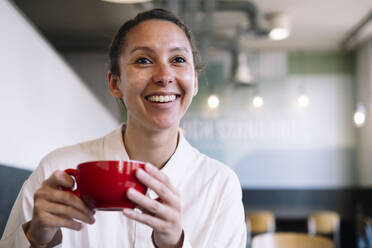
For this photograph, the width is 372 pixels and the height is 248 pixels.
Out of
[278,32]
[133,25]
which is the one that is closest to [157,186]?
[133,25]

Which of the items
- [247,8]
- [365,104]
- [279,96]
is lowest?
[365,104]

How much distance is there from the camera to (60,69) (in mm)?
3156

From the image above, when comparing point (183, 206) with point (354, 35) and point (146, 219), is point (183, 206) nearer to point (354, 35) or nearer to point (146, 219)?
point (146, 219)

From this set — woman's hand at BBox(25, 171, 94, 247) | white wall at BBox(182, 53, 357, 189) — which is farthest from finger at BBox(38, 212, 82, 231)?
white wall at BBox(182, 53, 357, 189)

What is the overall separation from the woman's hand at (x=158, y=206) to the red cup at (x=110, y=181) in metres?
0.02

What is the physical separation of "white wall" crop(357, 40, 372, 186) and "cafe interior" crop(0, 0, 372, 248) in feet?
0.06

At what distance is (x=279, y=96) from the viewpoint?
815 centimetres

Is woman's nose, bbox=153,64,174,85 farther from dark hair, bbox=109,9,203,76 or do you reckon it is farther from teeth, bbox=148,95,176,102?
dark hair, bbox=109,9,203,76

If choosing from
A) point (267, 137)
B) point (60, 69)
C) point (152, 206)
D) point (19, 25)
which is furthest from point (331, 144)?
point (152, 206)

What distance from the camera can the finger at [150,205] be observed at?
0.82 metres

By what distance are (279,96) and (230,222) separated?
7151 millimetres

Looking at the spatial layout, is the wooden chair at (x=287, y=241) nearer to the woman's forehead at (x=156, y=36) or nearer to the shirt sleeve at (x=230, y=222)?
the shirt sleeve at (x=230, y=222)

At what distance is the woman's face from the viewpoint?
1.25 metres

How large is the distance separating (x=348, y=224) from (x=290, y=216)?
4.30ft
